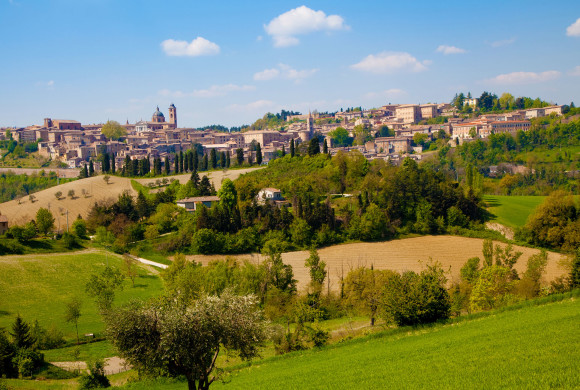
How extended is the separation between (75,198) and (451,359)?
61098 millimetres

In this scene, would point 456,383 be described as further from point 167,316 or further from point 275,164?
point 275,164

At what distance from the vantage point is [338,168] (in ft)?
197

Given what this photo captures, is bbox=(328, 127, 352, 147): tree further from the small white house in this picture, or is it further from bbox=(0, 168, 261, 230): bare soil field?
the small white house

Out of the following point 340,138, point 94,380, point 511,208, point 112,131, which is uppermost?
point 112,131

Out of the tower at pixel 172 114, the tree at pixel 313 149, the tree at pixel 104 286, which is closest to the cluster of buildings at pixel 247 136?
the tower at pixel 172 114

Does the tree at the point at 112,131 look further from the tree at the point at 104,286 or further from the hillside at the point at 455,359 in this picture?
the hillside at the point at 455,359

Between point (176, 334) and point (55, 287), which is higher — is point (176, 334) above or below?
above

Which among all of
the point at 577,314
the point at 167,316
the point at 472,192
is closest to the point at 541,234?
the point at 472,192

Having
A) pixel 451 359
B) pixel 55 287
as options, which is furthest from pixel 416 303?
pixel 55 287

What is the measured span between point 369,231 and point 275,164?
23244 millimetres

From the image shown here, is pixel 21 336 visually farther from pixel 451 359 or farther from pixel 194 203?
pixel 194 203

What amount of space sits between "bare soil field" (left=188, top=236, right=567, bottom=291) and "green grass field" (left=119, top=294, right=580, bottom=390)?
62.9 feet

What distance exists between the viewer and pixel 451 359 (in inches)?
616

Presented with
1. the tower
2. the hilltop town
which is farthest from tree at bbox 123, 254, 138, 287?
the tower
